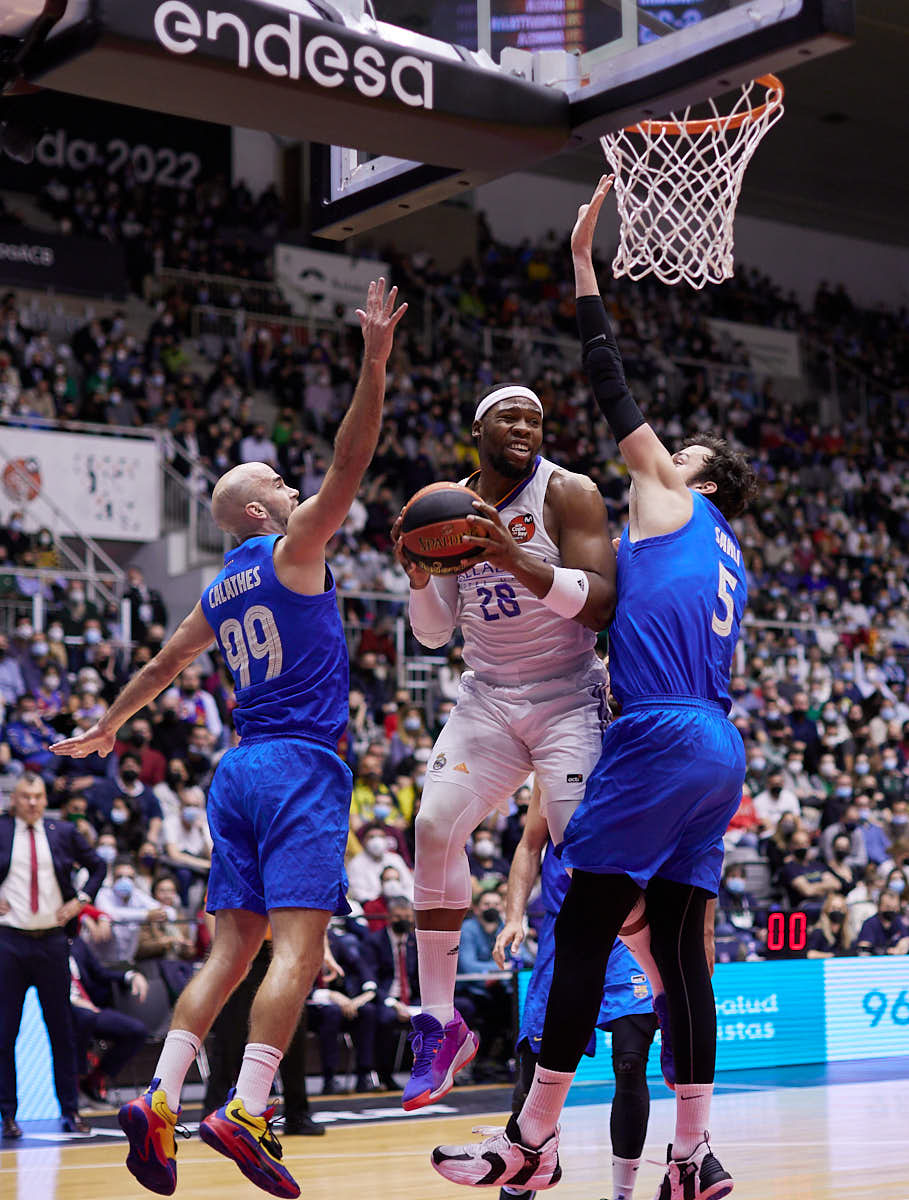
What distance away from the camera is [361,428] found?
16.8ft

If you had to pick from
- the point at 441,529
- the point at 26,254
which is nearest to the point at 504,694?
the point at 441,529

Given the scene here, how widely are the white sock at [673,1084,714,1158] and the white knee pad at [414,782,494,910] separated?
3.33 ft

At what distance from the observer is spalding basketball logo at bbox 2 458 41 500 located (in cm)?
1731

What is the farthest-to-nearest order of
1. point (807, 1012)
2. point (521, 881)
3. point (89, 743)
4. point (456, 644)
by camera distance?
1. point (456, 644)
2. point (807, 1012)
3. point (521, 881)
4. point (89, 743)

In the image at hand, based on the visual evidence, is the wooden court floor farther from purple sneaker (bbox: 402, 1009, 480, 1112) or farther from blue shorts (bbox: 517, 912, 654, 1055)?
purple sneaker (bbox: 402, 1009, 480, 1112)

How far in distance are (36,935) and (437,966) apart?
5.25 meters

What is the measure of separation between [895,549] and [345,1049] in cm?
1605

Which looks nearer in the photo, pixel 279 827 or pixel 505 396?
pixel 279 827

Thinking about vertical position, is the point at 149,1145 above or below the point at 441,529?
below

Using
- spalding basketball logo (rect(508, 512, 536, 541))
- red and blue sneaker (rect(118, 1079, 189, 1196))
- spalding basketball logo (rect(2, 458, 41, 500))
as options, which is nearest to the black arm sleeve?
spalding basketball logo (rect(508, 512, 536, 541))

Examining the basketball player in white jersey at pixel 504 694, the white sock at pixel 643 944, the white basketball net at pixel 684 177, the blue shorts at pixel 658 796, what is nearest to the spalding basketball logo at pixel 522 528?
the basketball player in white jersey at pixel 504 694

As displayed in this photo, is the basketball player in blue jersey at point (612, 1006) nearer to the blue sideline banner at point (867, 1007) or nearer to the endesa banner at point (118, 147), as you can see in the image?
the blue sideline banner at point (867, 1007)

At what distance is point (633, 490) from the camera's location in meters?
5.27

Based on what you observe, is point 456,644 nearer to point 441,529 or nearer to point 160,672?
point 160,672
